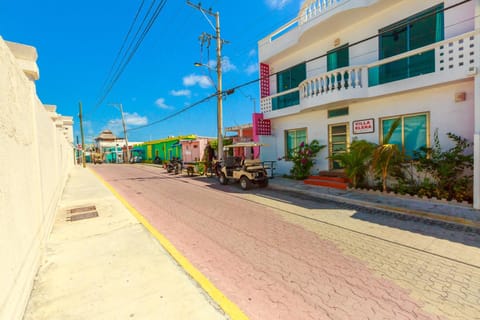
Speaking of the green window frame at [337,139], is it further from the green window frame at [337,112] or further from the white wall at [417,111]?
the green window frame at [337,112]

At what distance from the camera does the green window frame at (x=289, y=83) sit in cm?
1176

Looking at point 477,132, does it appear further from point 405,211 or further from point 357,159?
point 357,159

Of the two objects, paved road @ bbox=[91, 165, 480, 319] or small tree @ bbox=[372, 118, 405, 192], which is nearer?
paved road @ bbox=[91, 165, 480, 319]

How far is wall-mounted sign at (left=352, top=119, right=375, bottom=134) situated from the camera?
895 centimetres

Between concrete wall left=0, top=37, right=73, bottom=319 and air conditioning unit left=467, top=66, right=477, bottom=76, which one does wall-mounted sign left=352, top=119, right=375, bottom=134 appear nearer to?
air conditioning unit left=467, top=66, right=477, bottom=76

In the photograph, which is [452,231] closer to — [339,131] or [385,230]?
[385,230]

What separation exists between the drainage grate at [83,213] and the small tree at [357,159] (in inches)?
337

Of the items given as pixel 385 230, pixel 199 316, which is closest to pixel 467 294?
pixel 385 230

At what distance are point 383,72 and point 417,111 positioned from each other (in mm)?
2084

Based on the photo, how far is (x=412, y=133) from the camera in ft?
26.3

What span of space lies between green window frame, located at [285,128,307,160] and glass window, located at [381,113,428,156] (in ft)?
13.8

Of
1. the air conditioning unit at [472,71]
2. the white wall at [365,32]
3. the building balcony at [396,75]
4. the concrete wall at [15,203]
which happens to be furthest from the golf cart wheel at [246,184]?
the air conditioning unit at [472,71]

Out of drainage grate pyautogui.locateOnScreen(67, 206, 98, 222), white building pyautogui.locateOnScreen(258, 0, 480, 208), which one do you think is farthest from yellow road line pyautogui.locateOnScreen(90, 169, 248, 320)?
white building pyautogui.locateOnScreen(258, 0, 480, 208)

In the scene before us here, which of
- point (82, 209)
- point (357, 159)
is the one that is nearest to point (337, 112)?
point (357, 159)
